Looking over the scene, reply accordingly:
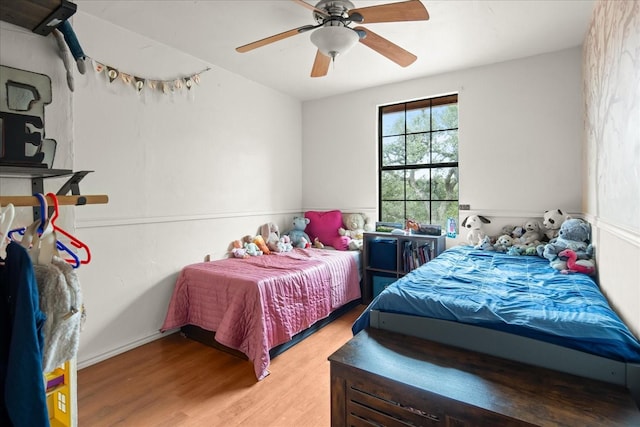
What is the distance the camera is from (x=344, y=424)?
4.46 feet

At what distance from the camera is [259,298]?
7.24ft

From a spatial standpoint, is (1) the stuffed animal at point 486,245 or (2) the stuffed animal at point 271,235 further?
(2) the stuffed animal at point 271,235

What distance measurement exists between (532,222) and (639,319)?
185cm

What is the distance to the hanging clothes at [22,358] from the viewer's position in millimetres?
784

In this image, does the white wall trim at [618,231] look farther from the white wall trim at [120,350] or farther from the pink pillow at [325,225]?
the white wall trim at [120,350]

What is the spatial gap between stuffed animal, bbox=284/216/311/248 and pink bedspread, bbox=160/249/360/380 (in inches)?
21.8

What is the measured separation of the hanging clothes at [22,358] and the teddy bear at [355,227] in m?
3.00

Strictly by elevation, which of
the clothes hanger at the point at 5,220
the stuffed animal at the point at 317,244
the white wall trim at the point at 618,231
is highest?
the clothes hanger at the point at 5,220

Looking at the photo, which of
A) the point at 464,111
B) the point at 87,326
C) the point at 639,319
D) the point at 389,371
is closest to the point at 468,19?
the point at 464,111

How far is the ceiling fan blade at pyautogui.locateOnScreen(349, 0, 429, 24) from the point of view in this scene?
1701 millimetres

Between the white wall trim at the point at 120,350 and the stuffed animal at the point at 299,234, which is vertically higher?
the stuffed animal at the point at 299,234

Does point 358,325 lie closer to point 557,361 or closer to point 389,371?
point 389,371

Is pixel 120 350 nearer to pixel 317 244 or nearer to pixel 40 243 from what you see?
pixel 40 243

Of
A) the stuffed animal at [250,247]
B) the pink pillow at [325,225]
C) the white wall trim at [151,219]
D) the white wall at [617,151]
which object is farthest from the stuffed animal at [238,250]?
the white wall at [617,151]
